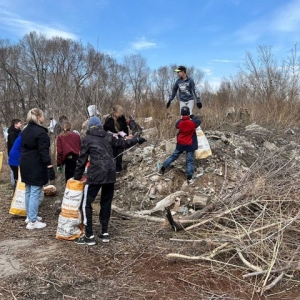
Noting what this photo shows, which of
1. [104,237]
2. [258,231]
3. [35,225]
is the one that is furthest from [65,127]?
[258,231]

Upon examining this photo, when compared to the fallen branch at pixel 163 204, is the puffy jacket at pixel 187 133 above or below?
above

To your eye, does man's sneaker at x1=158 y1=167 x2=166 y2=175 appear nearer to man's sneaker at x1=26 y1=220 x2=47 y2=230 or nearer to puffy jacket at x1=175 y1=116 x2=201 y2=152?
puffy jacket at x1=175 y1=116 x2=201 y2=152

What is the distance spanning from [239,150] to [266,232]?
4.00 m

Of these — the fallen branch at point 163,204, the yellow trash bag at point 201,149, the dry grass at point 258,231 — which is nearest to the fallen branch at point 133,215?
the fallen branch at point 163,204

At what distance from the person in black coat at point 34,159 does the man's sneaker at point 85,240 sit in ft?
3.34

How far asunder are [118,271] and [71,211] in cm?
120

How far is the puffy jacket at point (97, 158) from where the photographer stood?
4.45 meters

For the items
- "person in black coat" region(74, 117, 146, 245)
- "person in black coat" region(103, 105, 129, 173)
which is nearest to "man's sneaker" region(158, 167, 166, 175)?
"person in black coat" region(103, 105, 129, 173)

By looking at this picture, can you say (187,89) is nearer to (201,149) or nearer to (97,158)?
(201,149)

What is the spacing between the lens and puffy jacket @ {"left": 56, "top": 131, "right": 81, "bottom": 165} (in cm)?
630

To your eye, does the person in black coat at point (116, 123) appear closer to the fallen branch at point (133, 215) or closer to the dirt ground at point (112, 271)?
the fallen branch at point (133, 215)

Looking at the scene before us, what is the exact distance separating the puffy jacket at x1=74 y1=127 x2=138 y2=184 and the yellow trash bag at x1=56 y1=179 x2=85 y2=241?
5.2 inches

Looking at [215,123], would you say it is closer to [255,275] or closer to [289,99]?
[289,99]

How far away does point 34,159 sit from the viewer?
5.14 m
